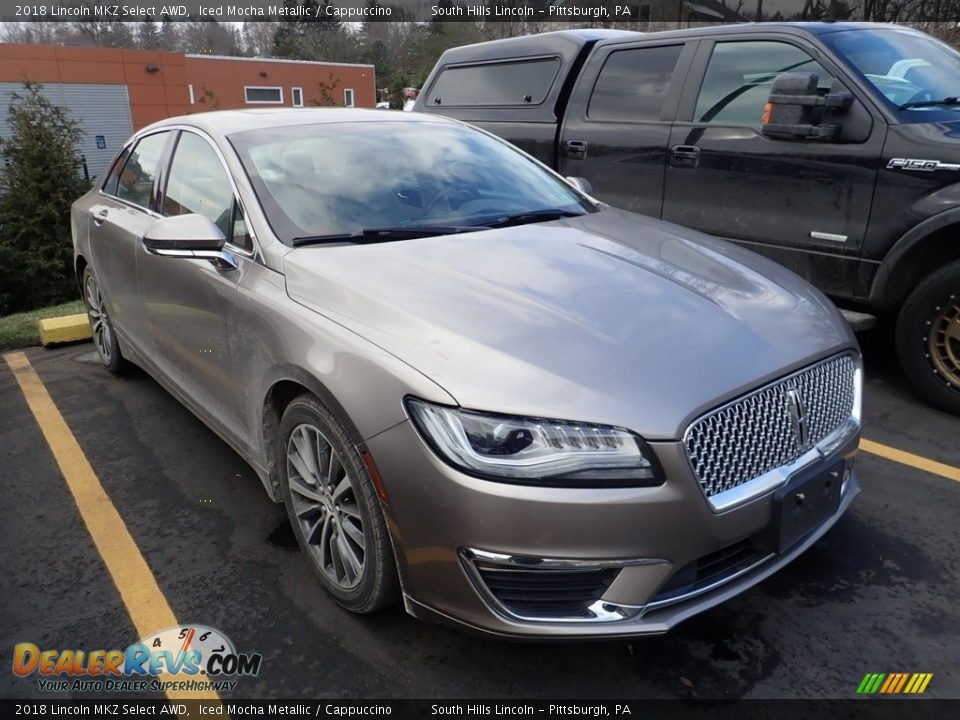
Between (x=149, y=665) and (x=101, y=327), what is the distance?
3192 mm

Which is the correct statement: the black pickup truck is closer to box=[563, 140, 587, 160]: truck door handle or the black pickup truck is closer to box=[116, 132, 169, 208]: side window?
box=[563, 140, 587, 160]: truck door handle

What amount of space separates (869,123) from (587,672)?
10.8 feet

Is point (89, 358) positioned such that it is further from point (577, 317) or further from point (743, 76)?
point (743, 76)

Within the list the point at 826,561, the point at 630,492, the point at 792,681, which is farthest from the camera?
the point at 826,561

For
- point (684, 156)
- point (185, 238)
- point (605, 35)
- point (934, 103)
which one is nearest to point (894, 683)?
point (185, 238)

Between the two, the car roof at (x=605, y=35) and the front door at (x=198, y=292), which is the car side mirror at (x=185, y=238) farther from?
the car roof at (x=605, y=35)

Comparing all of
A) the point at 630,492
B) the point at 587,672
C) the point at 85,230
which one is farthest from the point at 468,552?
the point at 85,230

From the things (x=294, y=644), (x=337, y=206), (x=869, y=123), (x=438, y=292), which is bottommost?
(x=294, y=644)

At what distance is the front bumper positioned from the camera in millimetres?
1865

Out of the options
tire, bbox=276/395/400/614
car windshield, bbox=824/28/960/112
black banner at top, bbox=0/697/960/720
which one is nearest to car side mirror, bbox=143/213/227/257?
tire, bbox=276/395/400/614

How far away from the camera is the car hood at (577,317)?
6.36 feet

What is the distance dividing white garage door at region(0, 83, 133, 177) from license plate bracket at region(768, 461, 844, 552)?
117 ft

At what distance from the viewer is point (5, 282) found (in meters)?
11.2

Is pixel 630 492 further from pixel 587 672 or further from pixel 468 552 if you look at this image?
pixel 587 672
